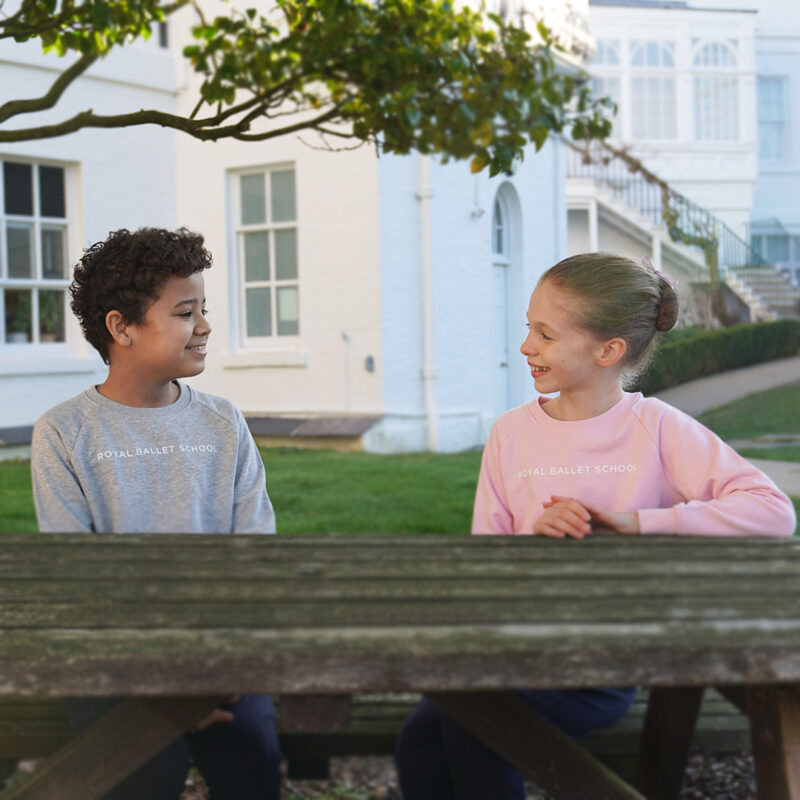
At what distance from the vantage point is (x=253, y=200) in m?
5.64

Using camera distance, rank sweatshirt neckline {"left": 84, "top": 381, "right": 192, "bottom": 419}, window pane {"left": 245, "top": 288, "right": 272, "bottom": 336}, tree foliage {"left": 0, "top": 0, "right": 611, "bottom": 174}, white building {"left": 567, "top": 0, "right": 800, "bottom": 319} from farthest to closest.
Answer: window pane {"left": 245, "top": 288, "right": 272, "bottom": 336} < white building {"left": 567, "top": 0, "right": 800, "bottom": 319} < tree foliage {"left": 0, "top": 0, "right": 611, "bottom": 174} < sweatshirt neckline {"left": 84, "top": 381, "right": 192, "bottom": 419}

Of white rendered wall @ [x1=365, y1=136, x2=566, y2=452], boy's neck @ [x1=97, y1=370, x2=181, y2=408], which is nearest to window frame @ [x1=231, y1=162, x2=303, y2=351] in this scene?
white rendered wall @ [x1=365, y1=136, x2=566, y2=452]

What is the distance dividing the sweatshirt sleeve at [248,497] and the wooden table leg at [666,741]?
0.67 meters

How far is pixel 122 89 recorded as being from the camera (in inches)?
169

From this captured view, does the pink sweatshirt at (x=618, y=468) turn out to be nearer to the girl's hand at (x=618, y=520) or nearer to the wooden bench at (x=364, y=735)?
the girl's hand at (x=618, y=520)

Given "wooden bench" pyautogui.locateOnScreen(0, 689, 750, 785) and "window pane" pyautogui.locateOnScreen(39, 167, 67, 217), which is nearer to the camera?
"wooden bench" pyautogui.locateOnScreen(0, 689, 750, 785)

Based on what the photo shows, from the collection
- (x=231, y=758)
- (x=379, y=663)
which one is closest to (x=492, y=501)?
(x=231, y=758)

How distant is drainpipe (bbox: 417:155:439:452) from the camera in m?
5.53

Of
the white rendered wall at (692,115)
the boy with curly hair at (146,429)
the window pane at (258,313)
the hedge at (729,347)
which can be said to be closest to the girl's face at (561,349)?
the boy with curly hair at (146,429)

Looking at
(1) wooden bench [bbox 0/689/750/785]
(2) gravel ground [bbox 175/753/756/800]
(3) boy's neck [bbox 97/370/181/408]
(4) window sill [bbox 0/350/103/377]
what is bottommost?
(2) gravel ground [bbox 175/753/756/800]

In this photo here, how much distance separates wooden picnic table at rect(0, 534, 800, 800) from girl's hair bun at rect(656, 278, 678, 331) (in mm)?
509

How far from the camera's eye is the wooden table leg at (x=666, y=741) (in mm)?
1505

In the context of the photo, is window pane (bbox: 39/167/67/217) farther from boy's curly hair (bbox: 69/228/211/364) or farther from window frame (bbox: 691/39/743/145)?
window frame (bbox: 691/39/743/145)

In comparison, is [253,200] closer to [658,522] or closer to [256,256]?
[256,256]
